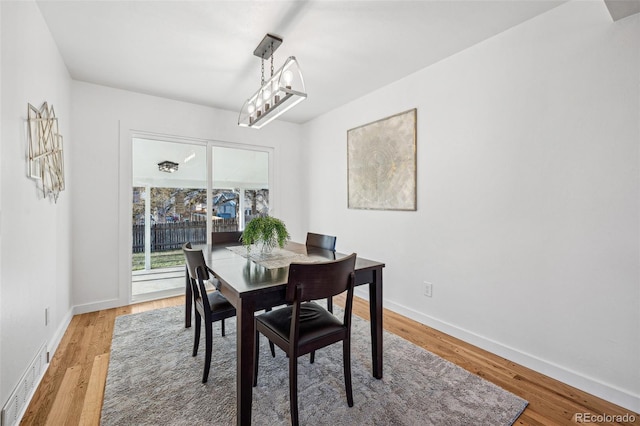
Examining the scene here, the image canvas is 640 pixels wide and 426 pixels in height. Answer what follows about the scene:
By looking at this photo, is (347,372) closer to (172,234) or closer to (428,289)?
(428,289)

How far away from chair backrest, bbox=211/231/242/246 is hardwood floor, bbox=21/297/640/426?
119 cm

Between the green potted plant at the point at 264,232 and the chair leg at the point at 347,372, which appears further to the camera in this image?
the green potted plant at the point at 264,232

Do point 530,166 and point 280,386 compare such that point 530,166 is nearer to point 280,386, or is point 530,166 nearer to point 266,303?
point 266,303

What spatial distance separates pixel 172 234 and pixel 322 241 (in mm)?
2261

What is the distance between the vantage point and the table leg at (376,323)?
74.2 inches

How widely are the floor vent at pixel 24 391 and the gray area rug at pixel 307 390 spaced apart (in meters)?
0.38

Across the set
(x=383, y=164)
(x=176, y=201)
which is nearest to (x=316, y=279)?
(x=383, y=164)

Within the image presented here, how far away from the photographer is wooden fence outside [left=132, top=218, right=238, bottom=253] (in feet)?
11.5

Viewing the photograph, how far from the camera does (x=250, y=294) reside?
1403 millimetres

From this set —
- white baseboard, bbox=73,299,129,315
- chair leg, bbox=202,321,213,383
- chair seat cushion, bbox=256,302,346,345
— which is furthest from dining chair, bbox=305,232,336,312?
white baseboard, bbox=73,299,129,315

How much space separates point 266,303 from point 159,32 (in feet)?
7.19

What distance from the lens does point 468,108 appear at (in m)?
2.43

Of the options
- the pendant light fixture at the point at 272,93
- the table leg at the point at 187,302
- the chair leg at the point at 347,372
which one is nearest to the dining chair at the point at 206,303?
the table leg at the point at 187,302

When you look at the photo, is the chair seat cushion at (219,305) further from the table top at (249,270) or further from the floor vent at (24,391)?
the floor vent at (24,391)
